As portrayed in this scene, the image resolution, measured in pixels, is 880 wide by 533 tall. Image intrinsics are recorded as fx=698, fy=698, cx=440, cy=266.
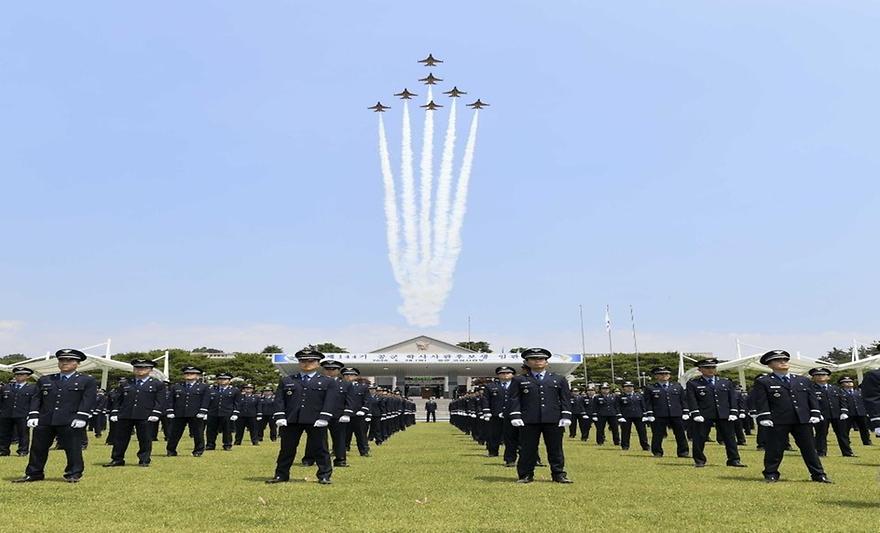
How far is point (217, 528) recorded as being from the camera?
680 centimetres

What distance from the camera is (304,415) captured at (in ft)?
35.5

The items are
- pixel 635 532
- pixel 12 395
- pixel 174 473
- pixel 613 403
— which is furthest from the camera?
pixel 613 403

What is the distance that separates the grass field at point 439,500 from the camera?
7.05 metres

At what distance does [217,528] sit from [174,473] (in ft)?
20.8

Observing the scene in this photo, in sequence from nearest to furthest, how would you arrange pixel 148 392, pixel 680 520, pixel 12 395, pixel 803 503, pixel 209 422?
pixel 680 520 → pixel 803 503 → pixel 148 392 → pixel 12 395 → pixel 209 422

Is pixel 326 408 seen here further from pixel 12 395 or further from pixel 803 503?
pixel 12 395

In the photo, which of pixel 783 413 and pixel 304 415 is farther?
pixel 783 413

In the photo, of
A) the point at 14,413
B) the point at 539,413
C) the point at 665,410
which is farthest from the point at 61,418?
the point at 665,410

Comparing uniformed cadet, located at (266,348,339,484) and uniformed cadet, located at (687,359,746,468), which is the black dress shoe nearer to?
uniformed cadet, located at (266,348,339,484)

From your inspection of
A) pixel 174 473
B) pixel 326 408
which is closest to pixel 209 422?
pixel 174 473

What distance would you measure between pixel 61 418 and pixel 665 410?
12.4 m

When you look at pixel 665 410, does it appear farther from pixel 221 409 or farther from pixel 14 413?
pixel 14 413

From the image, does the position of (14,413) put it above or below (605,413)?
above

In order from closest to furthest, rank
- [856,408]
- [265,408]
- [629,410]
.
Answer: [856,408] → [629,410] → [265,408]
